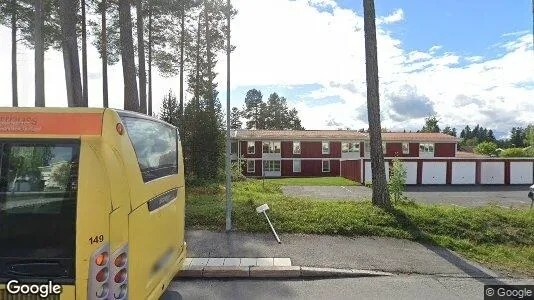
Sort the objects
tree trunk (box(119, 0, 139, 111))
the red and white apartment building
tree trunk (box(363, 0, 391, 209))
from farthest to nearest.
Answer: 1. the red and white apartment building
2. tree trunk (box(119, 0, 139, 111))
3. tree trunk (box(363, 0, 391, 209))

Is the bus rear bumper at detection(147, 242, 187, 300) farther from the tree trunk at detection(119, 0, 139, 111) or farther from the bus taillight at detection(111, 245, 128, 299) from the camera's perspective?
the tree trunk at detection(119, 0, 139, 111)

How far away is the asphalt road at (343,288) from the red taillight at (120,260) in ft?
7.35

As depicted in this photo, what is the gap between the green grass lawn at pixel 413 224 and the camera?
7.39m

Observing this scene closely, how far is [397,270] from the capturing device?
582 cm

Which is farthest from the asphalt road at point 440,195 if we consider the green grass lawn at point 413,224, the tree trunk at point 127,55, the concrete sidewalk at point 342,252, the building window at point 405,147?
the building window at point 405,147

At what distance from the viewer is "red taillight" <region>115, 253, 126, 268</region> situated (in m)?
2.72

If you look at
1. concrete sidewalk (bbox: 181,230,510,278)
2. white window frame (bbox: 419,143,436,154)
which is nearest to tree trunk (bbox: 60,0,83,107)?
concrete sidewalk (bbox: 181,230,510,278)

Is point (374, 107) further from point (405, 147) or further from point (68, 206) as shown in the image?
point (405, 147)

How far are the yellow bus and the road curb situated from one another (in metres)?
2.59

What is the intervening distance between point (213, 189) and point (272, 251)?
334 inches

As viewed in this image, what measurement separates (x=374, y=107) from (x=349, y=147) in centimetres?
3060

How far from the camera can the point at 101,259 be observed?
260cm

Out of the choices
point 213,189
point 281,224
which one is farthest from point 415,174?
point 281,224

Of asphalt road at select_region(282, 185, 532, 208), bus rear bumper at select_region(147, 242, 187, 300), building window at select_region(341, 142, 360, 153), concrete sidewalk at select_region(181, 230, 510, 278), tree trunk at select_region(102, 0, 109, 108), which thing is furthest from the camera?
building window at select_region(341, 142, 360, 153)
